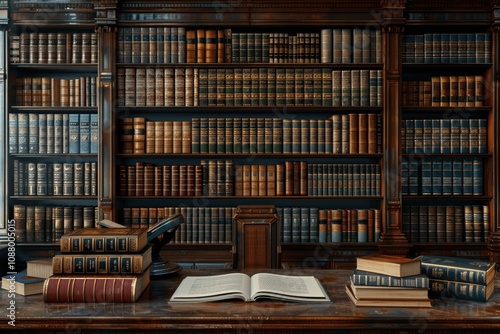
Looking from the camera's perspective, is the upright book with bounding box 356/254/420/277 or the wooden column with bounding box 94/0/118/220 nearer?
the upright book with bounding box 356/254/420/277

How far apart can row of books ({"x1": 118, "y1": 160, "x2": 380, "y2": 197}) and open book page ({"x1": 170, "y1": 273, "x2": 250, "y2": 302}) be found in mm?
1596

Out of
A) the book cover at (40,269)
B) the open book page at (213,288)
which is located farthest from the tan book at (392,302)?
the book cover at (40,269)

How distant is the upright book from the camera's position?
1437 millimetres

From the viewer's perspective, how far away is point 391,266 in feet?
4.75

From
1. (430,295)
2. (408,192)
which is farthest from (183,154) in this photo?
(430,295)

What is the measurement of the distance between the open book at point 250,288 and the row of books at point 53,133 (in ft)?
6.30

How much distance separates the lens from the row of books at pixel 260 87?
334 cm

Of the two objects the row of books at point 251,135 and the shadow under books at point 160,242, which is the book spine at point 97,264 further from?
the row of books at point 251,135

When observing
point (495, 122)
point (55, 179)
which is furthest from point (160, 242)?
point (495, 122)

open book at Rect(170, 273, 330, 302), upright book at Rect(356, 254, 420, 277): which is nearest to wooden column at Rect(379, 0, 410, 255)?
open book at Rect(170, 273, 330, 302)

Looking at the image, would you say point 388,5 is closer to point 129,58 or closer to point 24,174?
point 129,58

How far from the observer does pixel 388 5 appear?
3.29 meters

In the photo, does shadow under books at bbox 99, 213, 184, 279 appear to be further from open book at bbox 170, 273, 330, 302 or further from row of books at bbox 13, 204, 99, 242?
row of books at bbox 13, 204, 99, 242
